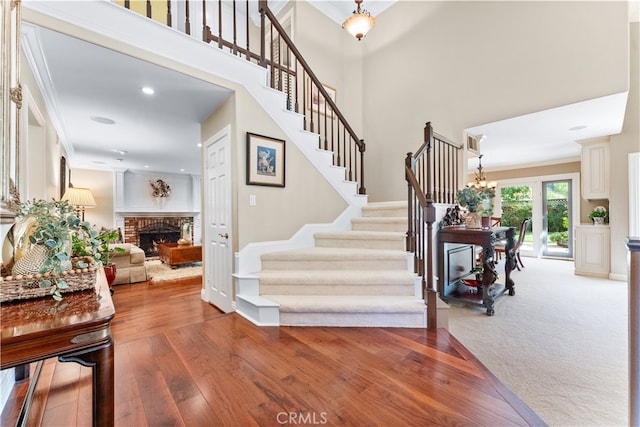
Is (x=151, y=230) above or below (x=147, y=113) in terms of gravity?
below

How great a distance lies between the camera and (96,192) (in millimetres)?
6582

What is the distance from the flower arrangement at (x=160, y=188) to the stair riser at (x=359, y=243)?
6.23 meters

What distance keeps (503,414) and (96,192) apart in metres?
8.47

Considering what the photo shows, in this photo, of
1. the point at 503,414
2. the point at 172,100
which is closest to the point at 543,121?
the point at 503,414

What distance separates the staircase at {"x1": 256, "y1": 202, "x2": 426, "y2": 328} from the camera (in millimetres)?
2352

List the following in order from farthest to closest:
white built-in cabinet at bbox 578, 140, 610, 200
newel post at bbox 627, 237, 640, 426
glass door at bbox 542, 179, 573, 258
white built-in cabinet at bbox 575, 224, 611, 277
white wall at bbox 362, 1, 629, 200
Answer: glass door at bbox 542, 179, 573, 258 → white built-in cabinet at bbox 578, 140, 610, 200 → white built-in cabinet at bbox 575, 224, 611, 277 → white wall at bbox 362, 1, 629, 200 → newel post at bbox 627, 237, 640, 426

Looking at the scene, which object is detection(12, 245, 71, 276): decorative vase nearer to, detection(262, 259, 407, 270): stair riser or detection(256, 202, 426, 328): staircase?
detection(256, 202, 426, 328): staircase

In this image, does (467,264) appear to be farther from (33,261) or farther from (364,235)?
(33,261)

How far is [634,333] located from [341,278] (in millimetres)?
1854

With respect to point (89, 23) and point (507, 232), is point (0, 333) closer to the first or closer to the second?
point (89, 23)

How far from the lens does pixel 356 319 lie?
2.37 m

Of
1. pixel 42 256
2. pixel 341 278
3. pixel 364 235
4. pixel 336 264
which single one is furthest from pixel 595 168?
pixel 42 256

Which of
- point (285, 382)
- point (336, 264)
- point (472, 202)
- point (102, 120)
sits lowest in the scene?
point (285, 382)

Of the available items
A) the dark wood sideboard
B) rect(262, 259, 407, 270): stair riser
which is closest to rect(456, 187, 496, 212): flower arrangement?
rect(262, 259, 407, 270): stair riser
